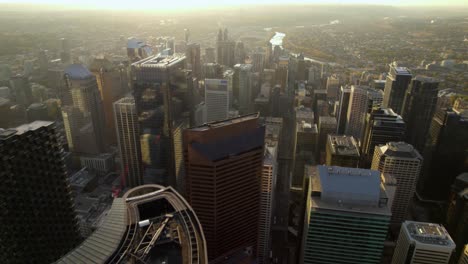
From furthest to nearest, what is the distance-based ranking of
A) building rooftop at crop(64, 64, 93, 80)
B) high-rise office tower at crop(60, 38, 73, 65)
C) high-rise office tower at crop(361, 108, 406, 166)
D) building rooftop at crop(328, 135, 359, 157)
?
high-rise office tower at crop(60, 38, 73, 65)
building rooftop at crop(64, 64, 93, 80)
high-rise office tower at crop(361, 108, 406, 166)
building rooftop at crop(328, 135, 359, 157)

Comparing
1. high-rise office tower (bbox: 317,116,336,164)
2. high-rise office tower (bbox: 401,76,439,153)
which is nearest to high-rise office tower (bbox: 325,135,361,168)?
high-rise office tower (bbox: 317,116,336,164)

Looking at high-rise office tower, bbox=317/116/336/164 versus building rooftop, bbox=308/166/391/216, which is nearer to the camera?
building rooftop, bbox=308/166/391/216

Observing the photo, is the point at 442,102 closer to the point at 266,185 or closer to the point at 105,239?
the point at 266,185

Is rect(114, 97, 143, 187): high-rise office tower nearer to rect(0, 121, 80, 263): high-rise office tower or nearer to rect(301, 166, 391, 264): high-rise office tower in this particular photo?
rect(0, 121, 80, 263): high-rise office tower

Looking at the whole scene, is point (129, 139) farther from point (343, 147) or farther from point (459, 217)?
point (459, 217)

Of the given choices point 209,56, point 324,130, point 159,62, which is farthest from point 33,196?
point 209,56

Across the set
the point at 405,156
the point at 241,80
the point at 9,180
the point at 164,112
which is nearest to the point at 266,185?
the point at 164,112

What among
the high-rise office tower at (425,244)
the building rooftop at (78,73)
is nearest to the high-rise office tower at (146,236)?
the high-rise office tower at (425,244)

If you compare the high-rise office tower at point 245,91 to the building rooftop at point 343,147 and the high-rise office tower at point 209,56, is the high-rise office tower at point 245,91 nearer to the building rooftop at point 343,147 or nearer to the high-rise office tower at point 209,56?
the high-rise office tower at point 209,56
